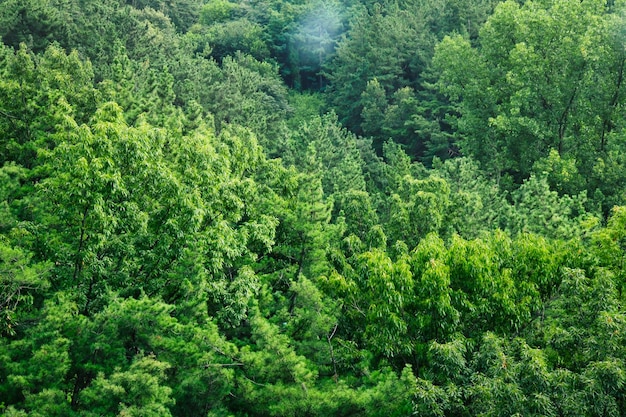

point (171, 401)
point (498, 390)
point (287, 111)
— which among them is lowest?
point (287, 111)

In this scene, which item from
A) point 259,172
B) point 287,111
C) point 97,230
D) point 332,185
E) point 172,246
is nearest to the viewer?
point 97,230

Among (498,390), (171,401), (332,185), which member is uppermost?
(498,390)

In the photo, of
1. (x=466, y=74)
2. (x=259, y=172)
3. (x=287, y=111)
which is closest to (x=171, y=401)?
(x=259, y=172)

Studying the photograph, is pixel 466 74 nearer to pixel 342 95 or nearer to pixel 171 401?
pixel 342 95

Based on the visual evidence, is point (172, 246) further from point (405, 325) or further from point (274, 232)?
point (405, 325)

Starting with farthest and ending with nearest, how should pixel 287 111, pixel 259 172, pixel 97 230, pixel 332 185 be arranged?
pixel 287 111 → pixel 332 185 → pixel 259 172 → pixel 97 230

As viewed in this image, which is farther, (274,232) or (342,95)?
(342,95)

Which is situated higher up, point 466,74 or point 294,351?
point 466,74

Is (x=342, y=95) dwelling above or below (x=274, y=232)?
below

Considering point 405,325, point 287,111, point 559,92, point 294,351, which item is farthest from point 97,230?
point 287,111

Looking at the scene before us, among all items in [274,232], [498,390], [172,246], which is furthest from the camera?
[274,232]
